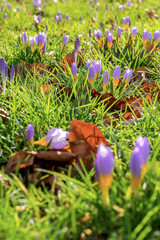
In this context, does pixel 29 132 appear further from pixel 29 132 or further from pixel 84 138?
pixel 84 138

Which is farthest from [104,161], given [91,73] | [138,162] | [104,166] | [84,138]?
[91,73]

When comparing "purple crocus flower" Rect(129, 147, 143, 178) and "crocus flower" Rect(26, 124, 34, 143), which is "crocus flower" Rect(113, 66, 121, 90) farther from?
"purple crocus flower" Rect(129, 147, 143, 178)

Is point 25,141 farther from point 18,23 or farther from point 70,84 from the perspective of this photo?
point 18,23

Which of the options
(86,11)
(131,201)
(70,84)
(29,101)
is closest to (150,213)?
(131,201)

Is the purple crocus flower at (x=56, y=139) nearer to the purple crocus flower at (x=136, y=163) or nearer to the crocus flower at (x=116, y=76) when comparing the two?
the purple crocus flower at (x=136, y=163)

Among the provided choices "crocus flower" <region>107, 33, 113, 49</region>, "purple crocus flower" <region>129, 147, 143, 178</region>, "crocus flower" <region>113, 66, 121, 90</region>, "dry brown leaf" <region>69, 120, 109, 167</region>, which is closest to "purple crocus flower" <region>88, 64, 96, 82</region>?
"crocus flower" <region>113, 66, 121, 90</region>

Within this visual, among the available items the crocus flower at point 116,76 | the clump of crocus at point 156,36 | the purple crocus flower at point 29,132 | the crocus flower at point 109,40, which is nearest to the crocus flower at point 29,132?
the purple crocus flower at point 29,132

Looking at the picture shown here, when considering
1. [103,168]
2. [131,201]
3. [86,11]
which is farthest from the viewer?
[86,11]

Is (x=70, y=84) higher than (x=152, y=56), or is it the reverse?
(x=152, y=56)
